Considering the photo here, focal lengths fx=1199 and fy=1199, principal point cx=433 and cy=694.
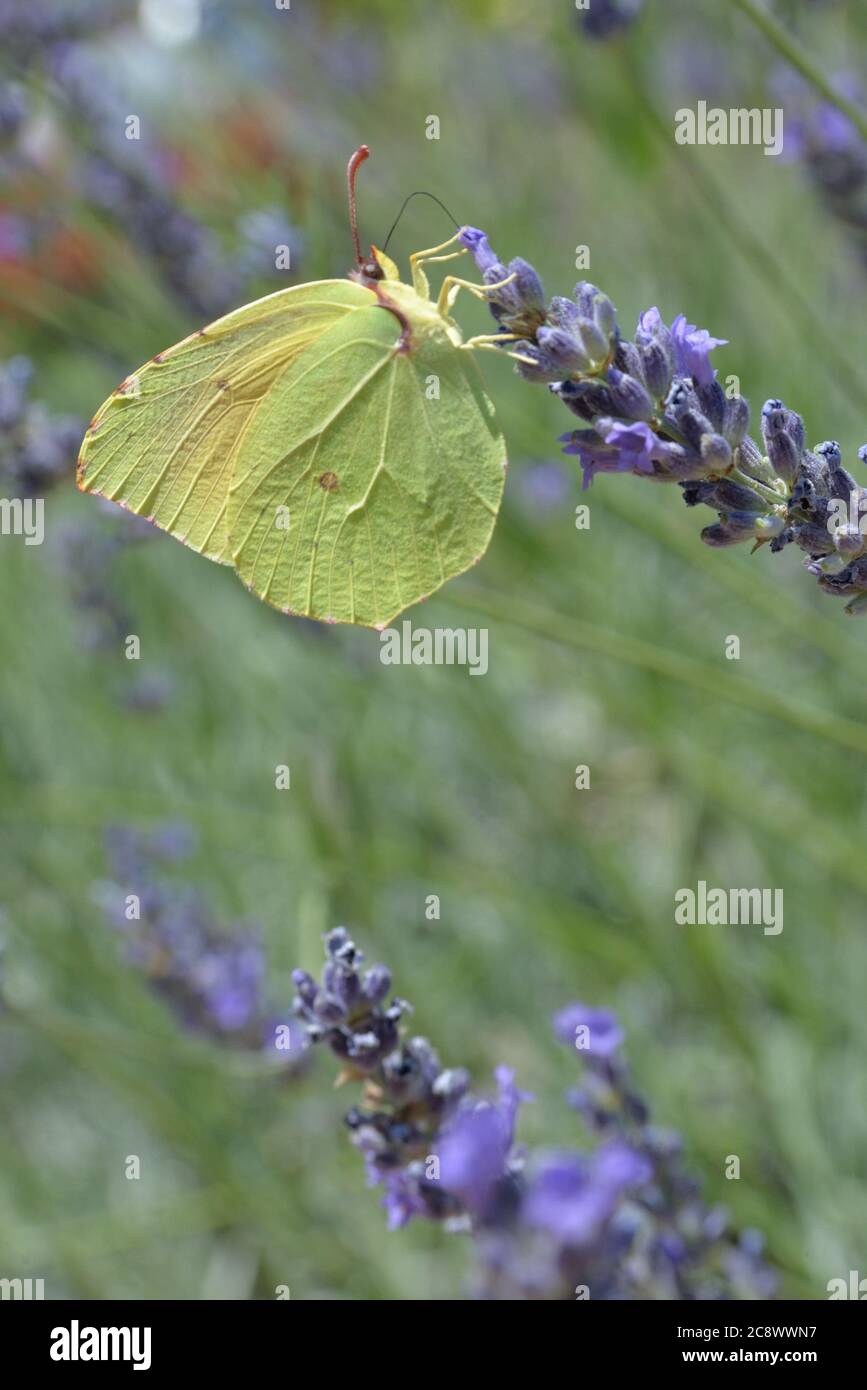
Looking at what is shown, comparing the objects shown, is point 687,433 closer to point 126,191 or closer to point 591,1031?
point 591,1031

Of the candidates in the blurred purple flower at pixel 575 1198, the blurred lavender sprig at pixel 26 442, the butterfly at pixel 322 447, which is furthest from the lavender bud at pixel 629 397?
the blurred lavender sprig at pixel 26 442

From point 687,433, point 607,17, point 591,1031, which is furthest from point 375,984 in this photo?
point 607,17

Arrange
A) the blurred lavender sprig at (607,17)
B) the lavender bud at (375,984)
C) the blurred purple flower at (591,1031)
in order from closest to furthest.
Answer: the lavender bud at (375,984) < the blurred purple flower at (591,1031) < the blurred lavender sprig at (607,17)

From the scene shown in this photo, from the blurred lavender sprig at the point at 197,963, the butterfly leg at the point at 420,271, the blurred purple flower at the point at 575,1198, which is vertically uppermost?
the butterfly leg at the point at 420,271

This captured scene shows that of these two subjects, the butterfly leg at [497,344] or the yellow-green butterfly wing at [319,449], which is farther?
the yellow-green butterfly wing at [319,449]

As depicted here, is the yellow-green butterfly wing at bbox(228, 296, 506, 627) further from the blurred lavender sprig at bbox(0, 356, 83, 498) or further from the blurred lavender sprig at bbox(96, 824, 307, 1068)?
the blurred lavender sprig at bbox(96, 824, 307, 1068)

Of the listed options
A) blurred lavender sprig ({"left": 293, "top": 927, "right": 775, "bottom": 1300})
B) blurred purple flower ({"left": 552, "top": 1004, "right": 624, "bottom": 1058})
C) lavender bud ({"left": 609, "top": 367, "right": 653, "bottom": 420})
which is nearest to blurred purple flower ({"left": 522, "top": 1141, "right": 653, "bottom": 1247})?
blurred lavender sprig ({"left": 293, "top": 927, "right": 775, "bottom": 1300})

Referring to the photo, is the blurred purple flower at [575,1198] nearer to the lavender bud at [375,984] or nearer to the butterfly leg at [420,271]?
the lavender bud at [375,984]

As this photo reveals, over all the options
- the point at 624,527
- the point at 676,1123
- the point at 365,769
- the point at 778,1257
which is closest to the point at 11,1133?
the point at 365,769
